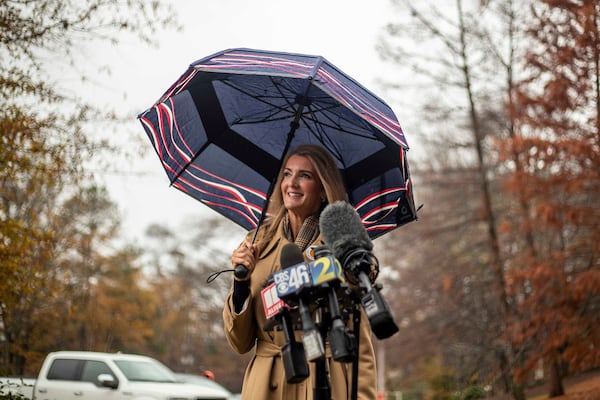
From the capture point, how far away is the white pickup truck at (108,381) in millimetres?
10867

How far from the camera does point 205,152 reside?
163 inches

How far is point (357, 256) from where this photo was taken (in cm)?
223

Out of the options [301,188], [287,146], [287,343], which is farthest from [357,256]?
[287,146]

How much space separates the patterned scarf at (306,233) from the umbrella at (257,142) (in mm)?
595

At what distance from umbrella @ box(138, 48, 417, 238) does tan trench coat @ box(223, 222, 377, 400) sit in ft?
2.44

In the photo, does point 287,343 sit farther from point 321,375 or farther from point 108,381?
point 108,381

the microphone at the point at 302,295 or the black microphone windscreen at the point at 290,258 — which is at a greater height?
the black microphone windscreen at the point at 290,258

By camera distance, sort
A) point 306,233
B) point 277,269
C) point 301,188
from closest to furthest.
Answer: point 277,269 < point 306,233 < point 301,188

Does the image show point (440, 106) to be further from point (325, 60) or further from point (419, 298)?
point (325, 60)

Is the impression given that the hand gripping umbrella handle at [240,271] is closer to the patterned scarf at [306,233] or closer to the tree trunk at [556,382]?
the patterned scarf at [306,233]

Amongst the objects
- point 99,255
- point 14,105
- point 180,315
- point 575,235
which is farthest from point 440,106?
point 180,315

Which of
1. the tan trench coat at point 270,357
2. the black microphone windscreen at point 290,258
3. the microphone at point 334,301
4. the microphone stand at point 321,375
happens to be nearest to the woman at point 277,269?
the tan trench coat at point 270,357

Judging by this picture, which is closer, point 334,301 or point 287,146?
point 334,301

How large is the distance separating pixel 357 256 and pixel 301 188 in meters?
1.07
